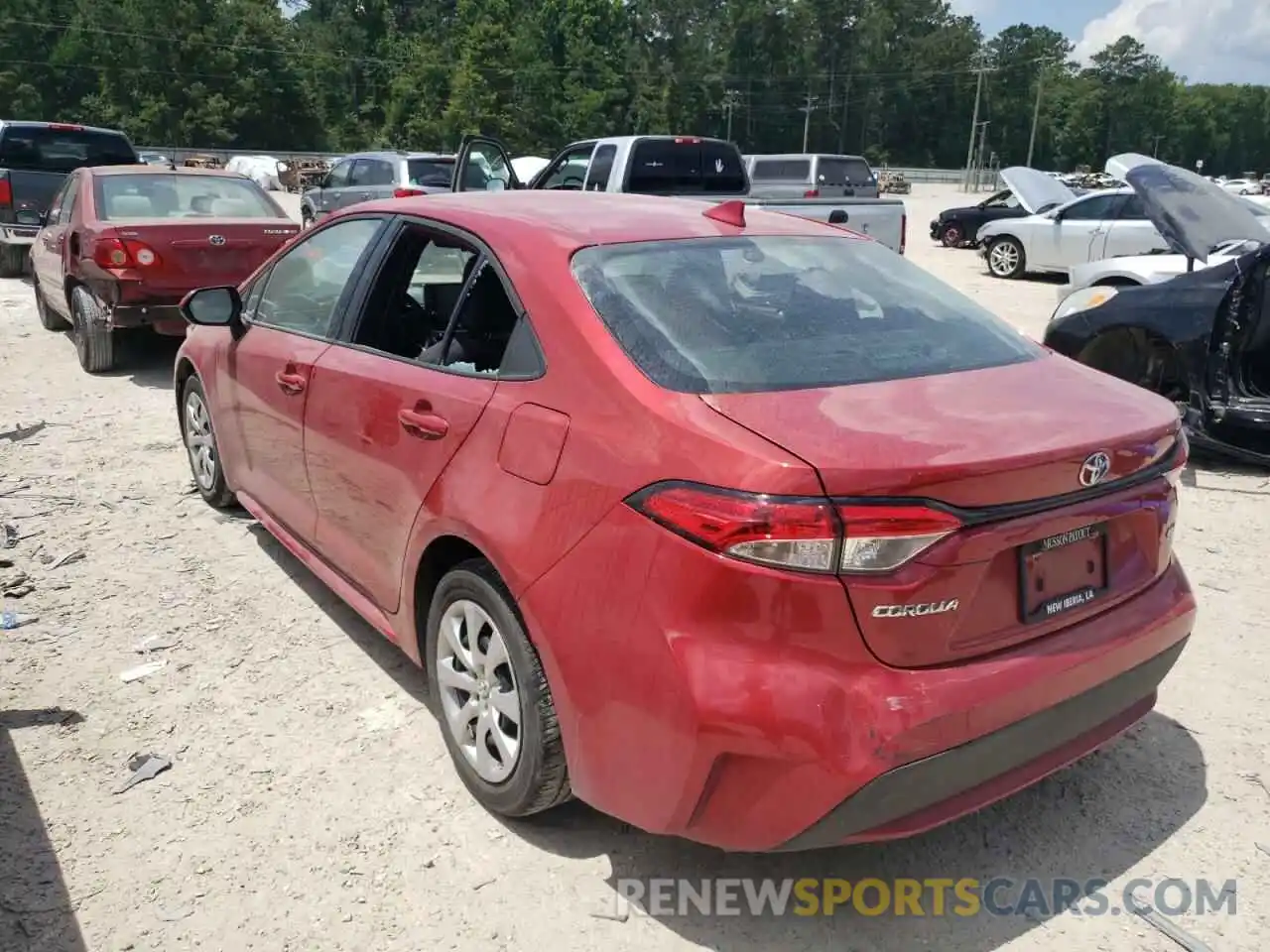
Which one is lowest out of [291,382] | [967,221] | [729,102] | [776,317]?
[967,221]

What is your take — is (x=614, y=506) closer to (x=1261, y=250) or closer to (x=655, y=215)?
(x=655, y=215)

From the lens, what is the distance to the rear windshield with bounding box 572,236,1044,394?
2459 millimetres

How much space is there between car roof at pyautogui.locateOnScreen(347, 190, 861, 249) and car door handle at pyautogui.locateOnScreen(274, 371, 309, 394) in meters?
0.70

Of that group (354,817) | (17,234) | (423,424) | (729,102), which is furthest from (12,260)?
(729,102)

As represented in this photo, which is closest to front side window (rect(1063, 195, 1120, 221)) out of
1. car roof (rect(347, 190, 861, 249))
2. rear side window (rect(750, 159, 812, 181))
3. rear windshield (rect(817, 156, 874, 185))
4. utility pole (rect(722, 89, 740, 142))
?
rear windshield (rect(817, 156, 874, 185))

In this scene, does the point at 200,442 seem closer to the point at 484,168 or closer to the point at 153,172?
the point at 153,172

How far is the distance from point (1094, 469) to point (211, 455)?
4.32 metres

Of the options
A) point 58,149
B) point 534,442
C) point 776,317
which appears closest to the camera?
point 534,442

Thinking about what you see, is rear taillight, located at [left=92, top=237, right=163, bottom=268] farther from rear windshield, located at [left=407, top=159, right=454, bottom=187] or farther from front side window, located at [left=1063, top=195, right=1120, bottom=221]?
front side window, located at [left=1063, top=195, right=1120, bottom=221]

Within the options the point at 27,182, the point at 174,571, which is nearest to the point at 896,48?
the point at 27,182

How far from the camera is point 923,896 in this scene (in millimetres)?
2604

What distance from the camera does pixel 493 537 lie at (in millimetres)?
2572

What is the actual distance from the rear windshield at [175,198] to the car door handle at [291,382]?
526 cm

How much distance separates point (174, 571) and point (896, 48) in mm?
125208
